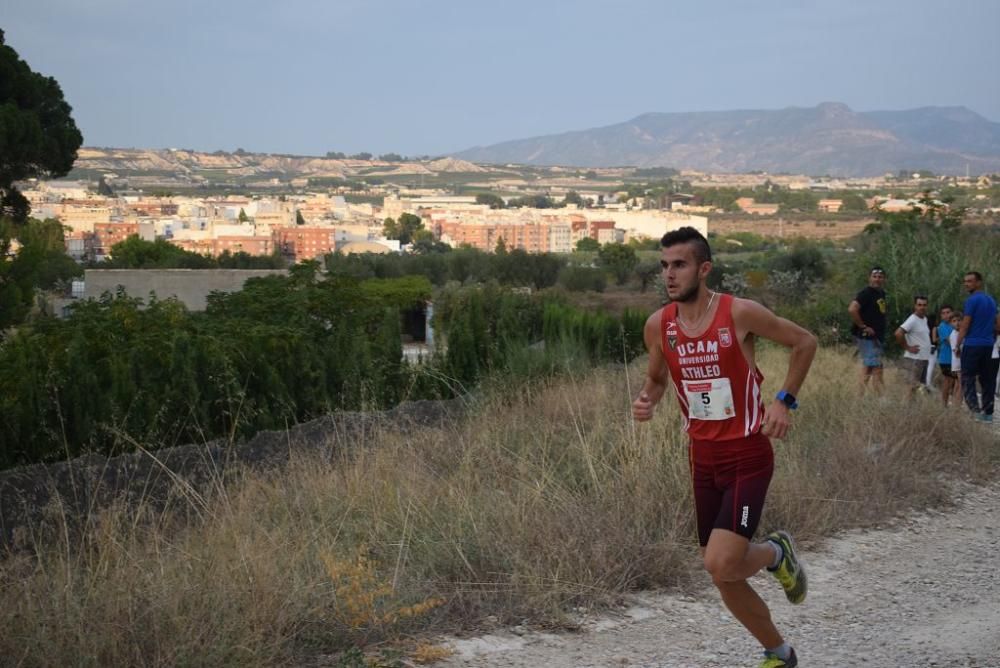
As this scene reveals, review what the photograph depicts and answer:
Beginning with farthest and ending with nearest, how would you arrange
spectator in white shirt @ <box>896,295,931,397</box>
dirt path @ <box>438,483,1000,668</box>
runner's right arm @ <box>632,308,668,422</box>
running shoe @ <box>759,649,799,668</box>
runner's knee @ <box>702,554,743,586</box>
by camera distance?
spectator in white shirt @ <box>896,295,931,397</box>, dirt path @ <box>438,483,1000,668</box>, runner's right arm @ <box>632,308,668,422</box>, running shoe @ <box>759,649,799,668</box>, runner's knee @ <box>702,554,743,586</box>

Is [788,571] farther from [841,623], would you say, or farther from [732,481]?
[841,623]

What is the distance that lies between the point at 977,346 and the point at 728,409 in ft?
31.4

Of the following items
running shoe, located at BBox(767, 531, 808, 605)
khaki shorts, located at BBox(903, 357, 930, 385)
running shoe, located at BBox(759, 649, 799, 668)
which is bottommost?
khaki shorts, located at BBox(903, 357, 930, 385)

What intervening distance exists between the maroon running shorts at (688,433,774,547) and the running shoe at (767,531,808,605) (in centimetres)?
30

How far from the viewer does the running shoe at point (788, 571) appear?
5238mm

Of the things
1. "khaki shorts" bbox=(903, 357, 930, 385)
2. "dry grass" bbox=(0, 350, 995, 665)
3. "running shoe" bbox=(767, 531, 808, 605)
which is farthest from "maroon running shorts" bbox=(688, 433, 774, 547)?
"khaki shorts" bbox=(903, 357, 930, 385)

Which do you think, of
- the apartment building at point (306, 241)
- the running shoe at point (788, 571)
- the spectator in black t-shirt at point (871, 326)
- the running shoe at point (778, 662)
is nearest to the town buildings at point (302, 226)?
the apartment building at point (306, 241)

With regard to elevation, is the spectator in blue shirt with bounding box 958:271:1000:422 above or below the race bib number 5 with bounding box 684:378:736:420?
below

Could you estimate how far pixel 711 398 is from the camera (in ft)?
16.4

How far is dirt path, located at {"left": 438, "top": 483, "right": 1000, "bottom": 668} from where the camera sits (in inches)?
219

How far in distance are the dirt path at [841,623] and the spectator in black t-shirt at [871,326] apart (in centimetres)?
557

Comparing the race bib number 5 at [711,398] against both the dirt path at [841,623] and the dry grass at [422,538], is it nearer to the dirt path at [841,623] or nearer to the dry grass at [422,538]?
the dirt path at [841,623]

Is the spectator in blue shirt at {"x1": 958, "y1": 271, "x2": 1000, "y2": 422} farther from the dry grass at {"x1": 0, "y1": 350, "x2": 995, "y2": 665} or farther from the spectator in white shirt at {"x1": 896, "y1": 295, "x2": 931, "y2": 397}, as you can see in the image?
the dry grass at {"x1": 0, "y1": 350, "x2": 995, "y2": 665}

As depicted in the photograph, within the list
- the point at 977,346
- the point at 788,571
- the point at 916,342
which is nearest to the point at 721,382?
the point at 788,571
